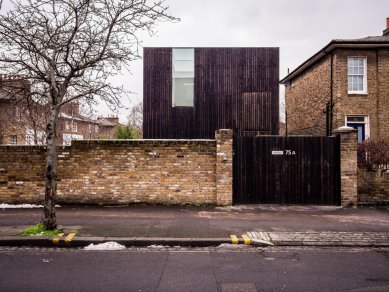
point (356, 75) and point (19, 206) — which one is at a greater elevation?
point (356, 75)

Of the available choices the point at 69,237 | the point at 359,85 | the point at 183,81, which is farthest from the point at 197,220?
the point at 359,85

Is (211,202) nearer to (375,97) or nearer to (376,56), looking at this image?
(375,97)

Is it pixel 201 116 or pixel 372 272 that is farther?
pixel 201 116

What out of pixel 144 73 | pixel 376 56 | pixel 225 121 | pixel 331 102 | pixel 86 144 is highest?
pixel 376 56

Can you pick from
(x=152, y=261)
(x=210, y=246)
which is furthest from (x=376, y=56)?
(x=152, y=261)

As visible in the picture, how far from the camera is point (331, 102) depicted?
1812 centimetres

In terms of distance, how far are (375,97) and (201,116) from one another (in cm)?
948

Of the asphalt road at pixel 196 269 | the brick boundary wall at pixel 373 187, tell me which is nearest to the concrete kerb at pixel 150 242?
the asphalt road at pixel 196 269

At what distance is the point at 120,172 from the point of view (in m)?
10.8

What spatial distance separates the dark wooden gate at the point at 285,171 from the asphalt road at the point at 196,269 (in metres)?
4.41

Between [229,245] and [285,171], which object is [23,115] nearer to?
[285,171]

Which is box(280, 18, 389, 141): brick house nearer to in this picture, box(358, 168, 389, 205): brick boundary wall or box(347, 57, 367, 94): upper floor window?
box(347, 57, 367, 94): upper floor window

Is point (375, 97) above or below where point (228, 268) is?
above

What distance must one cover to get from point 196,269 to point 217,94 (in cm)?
1278
